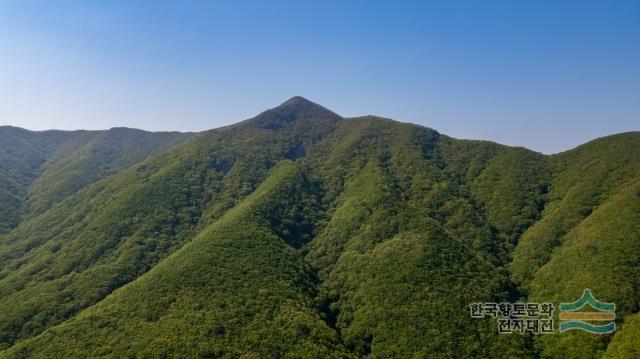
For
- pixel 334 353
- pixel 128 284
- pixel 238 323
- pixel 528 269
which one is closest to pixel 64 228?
pixel 128 284

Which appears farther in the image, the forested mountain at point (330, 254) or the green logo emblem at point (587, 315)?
the forested mountain at point (330, 254)

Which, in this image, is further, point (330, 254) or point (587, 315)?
point (330, 254)

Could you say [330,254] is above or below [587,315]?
above

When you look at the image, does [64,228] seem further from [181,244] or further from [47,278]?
[181,244]

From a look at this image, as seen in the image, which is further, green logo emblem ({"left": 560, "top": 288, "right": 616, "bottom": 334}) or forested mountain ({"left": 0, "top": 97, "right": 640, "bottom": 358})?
forested mountain ({"left": 0, "top": 97, "right": 640, "bottom": 358})
